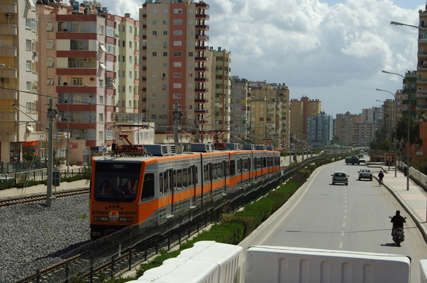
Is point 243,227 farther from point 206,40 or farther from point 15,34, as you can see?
point 206,40

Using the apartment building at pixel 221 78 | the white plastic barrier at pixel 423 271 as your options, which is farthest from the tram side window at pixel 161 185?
the apartment building at pixel 221 78

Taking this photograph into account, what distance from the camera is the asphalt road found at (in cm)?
2483

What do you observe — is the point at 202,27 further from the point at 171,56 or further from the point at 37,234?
the point at 37,234

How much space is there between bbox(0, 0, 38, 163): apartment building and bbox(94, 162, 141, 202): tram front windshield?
36.8m

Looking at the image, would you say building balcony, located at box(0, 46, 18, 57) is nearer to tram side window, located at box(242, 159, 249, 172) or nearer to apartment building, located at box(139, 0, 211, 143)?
tram side window, located at box(242, 159, 249, 172)

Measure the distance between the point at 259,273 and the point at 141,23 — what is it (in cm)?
10675

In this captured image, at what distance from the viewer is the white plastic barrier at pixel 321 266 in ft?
36.8

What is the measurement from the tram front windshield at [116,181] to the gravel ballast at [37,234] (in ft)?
7.58

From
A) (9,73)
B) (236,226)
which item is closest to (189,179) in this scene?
(236,226)

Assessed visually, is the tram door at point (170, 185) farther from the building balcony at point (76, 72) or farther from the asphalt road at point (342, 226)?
the building balcony at point (76, 72)

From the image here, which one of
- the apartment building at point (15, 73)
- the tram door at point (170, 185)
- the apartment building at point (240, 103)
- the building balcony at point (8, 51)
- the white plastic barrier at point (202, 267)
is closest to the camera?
the white plastic barrier at point (202, 267)

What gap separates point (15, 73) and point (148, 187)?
39.6m

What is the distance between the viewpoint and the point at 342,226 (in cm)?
3067

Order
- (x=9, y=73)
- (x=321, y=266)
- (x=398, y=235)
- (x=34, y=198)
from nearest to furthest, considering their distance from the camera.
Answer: (x=321, y=266)
(x=398, y=235)
(x=34, y=198)
(x=9, y=73)
